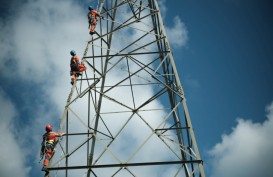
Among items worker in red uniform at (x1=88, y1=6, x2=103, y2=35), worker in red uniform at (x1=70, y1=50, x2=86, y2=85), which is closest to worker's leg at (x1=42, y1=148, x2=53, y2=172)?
worker in red uniform at (x1=70, y1=50, x2=86, y2=85)

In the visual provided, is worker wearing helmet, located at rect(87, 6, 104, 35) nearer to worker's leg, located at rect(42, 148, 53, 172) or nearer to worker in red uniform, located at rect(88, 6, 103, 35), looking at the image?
worker in red uniform, located at rect(88, 6, 103, 35)

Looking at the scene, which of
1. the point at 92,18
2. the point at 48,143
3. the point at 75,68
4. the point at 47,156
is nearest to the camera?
the point at 47,156

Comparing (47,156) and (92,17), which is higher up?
(92,17)

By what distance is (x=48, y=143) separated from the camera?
8242 mm

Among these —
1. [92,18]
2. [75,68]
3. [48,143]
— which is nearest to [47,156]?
[48,143]

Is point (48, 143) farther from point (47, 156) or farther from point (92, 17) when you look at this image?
point (92, 17)

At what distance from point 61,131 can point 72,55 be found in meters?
3.61

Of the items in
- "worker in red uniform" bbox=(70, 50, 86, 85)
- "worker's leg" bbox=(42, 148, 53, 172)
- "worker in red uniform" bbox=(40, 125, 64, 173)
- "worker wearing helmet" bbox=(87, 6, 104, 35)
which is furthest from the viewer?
"worker wearing helmet" bbox=(87, 6, 104, 35)

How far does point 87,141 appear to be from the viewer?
8.48m

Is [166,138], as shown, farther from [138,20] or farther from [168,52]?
[138,20]

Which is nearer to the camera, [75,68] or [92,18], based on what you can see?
[75,68]

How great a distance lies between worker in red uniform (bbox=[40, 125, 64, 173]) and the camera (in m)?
7.96

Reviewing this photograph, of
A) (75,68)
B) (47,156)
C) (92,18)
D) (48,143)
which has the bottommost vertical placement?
(47,156)

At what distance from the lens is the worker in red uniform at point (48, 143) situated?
26.1 ft
